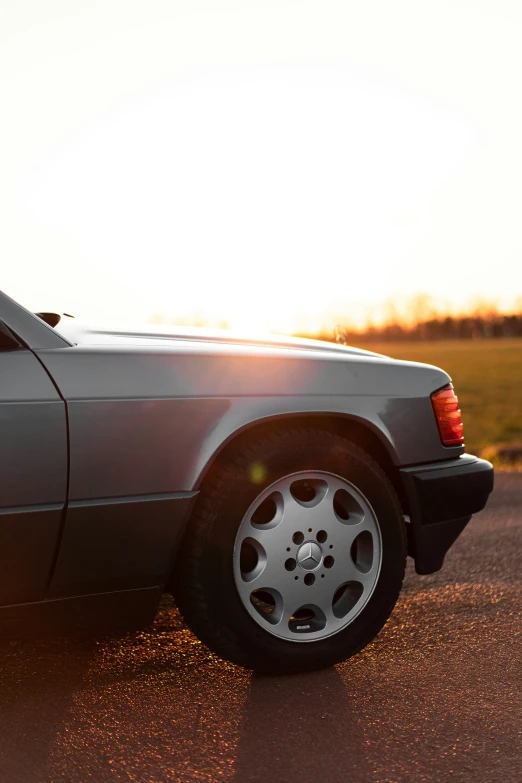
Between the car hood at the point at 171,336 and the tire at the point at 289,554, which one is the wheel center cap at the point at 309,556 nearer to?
the tire at the point at 289,554

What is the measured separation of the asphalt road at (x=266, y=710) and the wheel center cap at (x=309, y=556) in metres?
0.41

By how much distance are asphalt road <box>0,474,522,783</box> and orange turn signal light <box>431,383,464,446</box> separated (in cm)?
82

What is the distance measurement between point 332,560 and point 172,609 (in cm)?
120

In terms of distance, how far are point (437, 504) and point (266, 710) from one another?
1094mm

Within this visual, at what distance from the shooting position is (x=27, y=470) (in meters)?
2.91

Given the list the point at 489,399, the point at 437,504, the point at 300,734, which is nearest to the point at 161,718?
the point at 300,734

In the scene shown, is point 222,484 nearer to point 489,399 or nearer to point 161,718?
point 161,718

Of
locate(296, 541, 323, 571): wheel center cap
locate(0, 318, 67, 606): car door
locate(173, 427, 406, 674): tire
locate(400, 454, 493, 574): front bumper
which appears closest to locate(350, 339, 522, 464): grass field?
locate(400, 454, 493, 574): front bumper

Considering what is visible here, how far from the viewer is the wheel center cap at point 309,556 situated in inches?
134

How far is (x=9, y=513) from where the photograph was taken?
290 cm

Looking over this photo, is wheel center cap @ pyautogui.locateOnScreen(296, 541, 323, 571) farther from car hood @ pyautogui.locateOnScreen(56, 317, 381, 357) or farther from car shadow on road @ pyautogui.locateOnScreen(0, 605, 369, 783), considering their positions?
car hood @ pyautogui.locateOnScreen(56, 317, 381, 357)

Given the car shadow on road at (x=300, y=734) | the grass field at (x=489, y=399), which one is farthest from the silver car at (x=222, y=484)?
the grass field at (x=489, y=399)

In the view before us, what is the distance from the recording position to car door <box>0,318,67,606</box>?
2895 millimetres

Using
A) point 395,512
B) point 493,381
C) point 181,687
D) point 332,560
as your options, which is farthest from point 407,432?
point 493,381
